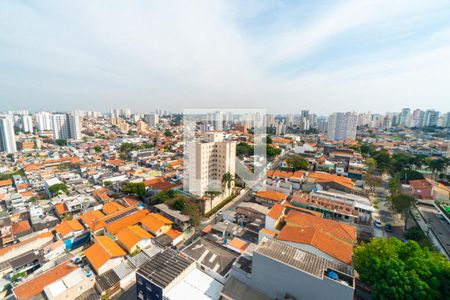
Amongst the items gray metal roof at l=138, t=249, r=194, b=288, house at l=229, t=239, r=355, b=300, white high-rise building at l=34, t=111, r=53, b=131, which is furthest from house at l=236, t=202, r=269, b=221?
white high-rise building at l=34, t=111, r=53, b=131

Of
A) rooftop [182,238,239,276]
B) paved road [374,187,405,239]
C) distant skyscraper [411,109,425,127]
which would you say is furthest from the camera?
distant skyscraper [411,109,425,127]

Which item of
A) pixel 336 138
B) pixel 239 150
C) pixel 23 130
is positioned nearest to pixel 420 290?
pixel 239 150

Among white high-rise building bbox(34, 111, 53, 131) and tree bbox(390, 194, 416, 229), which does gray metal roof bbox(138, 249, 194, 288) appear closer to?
tree bbox(390, 194, 416, 229)

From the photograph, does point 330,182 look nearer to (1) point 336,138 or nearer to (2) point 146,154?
(2) point 146,154

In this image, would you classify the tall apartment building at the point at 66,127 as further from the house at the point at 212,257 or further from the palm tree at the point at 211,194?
the house at the point at 212,257

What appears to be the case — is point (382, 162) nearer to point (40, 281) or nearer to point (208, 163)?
point (208, 163)

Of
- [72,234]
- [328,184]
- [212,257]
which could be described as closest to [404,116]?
[328,184]
